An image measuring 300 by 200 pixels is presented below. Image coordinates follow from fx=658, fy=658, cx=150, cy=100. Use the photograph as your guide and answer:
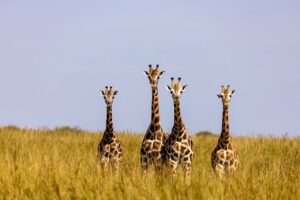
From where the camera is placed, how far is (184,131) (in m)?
11.8

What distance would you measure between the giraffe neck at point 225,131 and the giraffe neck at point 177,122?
5.27 ft

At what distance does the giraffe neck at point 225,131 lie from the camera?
1312 cm

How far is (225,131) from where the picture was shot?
13305 mm

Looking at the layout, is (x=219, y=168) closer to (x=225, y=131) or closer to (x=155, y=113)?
(x=225, y=131)

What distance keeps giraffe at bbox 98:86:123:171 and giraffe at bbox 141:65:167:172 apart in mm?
1218

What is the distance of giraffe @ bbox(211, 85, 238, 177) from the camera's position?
1268 cm

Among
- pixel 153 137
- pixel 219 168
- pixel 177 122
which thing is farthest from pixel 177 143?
pixel 219 168

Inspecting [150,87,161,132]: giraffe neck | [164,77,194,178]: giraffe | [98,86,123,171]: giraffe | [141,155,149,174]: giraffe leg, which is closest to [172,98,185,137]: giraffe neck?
[164,77,194,178]: giraffe

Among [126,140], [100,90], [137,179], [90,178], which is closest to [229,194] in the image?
[137,179]

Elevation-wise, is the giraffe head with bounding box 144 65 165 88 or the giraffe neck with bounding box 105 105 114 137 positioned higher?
the giraffe head with bounding box 144 65 165 88

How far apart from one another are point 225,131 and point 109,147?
93.6 inches

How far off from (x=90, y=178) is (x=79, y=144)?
1188 centimetres

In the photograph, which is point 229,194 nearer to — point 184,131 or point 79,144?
point 184,131

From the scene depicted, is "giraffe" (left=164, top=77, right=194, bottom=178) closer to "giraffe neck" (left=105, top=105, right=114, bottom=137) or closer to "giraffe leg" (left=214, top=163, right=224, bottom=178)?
"giraffe leg" (left=214, top=163, right=224, bottom=178)
